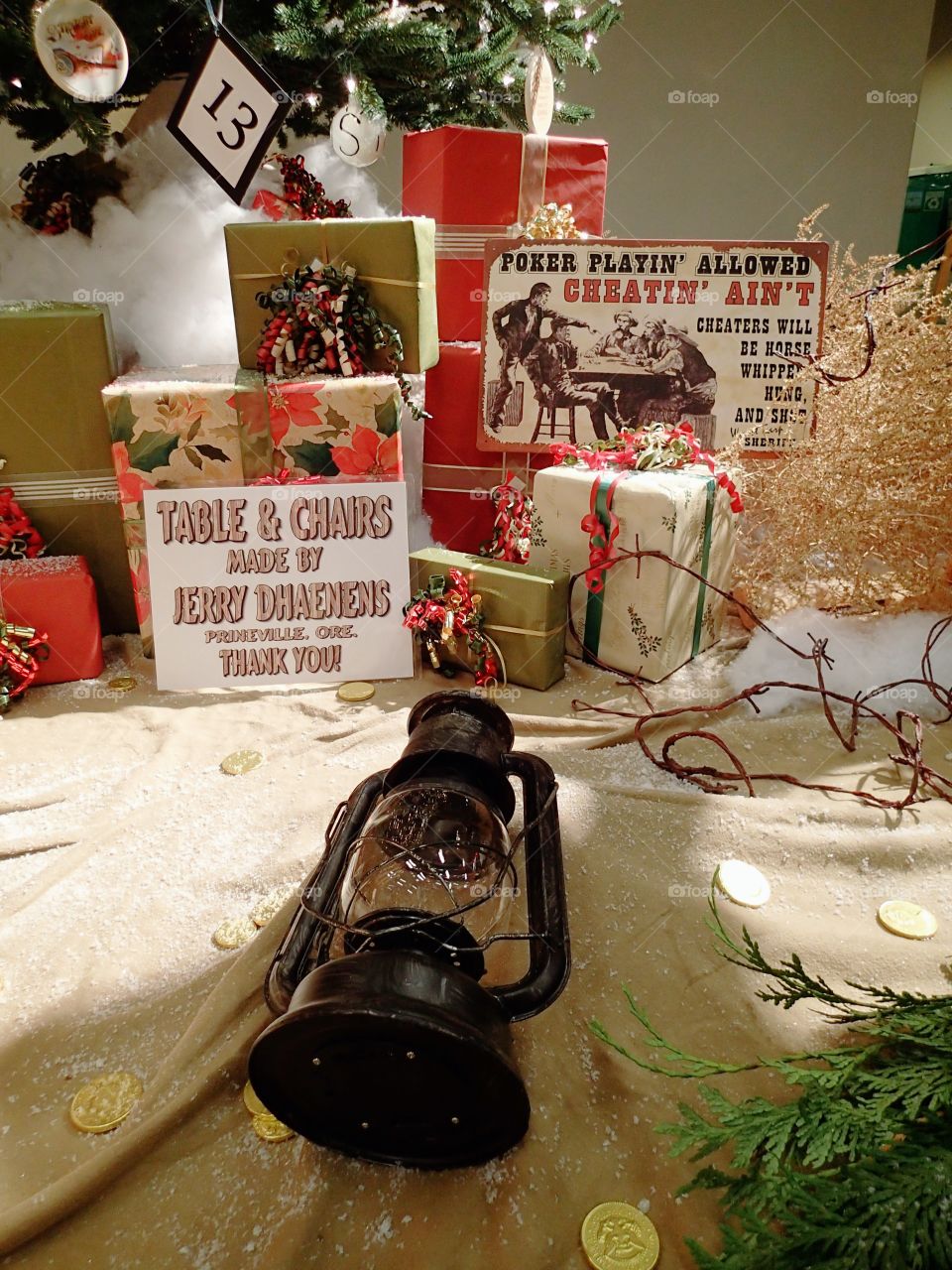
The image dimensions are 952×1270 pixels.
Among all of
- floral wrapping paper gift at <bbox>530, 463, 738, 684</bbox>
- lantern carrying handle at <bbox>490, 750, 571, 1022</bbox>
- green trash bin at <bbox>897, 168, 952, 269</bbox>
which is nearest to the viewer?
lantern carrying handle at <bbox>490, 750, 571, 1022</bbox>

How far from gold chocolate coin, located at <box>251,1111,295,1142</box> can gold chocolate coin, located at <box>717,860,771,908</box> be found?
631mm

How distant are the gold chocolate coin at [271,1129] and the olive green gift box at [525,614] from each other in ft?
3.62

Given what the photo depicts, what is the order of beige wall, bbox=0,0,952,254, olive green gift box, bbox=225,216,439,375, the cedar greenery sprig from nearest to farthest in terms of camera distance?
1. the cedar greenery sprig
2. olive green gift box, bbox=225,216,439,375
3. beige wall, bbox=0,0,952,254

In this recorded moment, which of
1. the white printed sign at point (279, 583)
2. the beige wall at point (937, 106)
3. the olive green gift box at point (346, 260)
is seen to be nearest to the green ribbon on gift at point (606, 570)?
the white printed sign at point (279, 583)

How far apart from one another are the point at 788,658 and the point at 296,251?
142cm

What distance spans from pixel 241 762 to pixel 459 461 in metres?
1.11

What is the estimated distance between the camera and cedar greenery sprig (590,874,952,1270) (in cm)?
56

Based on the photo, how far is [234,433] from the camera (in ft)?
6.13

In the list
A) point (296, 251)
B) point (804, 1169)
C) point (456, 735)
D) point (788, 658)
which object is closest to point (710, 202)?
point (296, 251)

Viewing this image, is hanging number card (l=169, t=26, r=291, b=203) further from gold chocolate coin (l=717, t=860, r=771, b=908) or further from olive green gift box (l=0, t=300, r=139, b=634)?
gold chocolate coin (l=717, t=860, r=771, b=908)

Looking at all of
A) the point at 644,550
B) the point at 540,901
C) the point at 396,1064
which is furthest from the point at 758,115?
the point at 396,1064

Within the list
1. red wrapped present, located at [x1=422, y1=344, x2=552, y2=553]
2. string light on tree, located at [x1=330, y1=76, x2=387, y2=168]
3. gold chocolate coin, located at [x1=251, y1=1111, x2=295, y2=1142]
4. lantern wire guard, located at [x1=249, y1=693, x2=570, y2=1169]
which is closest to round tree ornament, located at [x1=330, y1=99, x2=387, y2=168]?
string light on tree, located at [x1=330, y1=76, x2=387, y2=168]

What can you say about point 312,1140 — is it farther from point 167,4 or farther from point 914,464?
point 167,4

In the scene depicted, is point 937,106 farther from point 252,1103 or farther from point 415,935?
point 252,1103
